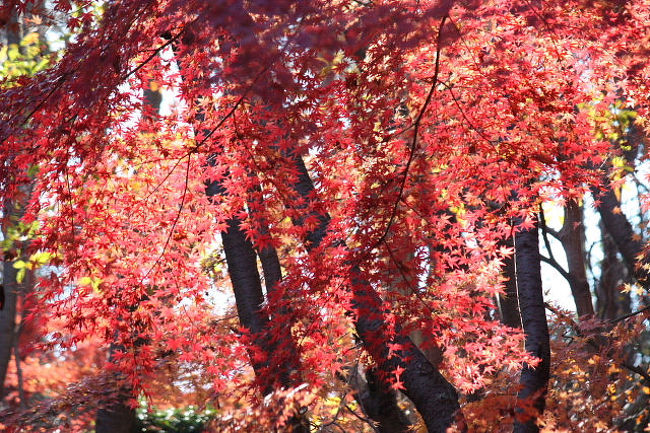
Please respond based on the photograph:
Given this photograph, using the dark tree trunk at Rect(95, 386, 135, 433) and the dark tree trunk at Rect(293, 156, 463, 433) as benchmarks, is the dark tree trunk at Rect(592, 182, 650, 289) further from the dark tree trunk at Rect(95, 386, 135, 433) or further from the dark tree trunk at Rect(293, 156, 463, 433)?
the dark tree trunk at Rect(95, 386, 135, 433)

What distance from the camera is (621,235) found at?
9.59m

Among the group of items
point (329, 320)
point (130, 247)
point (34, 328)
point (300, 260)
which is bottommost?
point (329, 320)

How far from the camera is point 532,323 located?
228 inches

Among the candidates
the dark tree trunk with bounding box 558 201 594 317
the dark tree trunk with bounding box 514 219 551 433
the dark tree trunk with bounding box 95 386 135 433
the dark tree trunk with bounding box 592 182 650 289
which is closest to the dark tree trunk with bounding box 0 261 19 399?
the dark tree trunk with bounding box 95 386 135 433

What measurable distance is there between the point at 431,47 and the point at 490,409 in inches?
128

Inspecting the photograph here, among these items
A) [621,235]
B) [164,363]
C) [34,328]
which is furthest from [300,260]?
[34,328]

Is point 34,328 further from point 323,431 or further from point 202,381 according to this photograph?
point 323,431

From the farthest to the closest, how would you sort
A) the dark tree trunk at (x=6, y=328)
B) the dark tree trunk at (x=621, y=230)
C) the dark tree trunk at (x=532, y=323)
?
the dark tree trunk at (x=6, y=328)
the dark tree trunk at (x=621, y=230)
the dark tree trunk at (x=532, y=323)

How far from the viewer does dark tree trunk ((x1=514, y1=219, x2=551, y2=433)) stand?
549 cm

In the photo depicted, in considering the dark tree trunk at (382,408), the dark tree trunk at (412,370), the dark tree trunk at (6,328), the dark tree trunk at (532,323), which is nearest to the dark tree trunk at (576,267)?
the dark tree trunk at (382,408)

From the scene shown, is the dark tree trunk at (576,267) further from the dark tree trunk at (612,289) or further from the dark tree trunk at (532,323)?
the dark tree trunk at (612,289)

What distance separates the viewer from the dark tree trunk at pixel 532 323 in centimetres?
549

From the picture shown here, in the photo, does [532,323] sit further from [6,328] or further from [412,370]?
[6,328]

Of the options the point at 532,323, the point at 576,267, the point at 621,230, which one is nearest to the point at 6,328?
the point at 532,323
